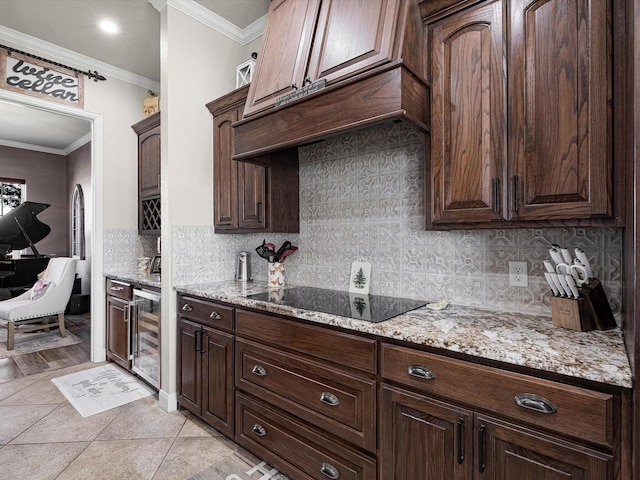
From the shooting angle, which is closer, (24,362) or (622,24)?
(622,24)

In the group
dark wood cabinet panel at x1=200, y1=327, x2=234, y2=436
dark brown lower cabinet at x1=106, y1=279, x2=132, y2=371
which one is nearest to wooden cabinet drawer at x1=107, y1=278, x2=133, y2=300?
dark brown lower cabinet at x1=106, y1=279, x2=132, y2=371

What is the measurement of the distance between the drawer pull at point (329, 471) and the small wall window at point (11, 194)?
292 inches

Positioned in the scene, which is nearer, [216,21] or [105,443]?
[105,443]

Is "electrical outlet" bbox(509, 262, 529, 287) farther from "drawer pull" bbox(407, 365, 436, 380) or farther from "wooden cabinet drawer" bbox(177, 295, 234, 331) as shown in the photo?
"wooden cabinet drawer" bbox(177, 295, 234, 331)

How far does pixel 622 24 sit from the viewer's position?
1.13 m

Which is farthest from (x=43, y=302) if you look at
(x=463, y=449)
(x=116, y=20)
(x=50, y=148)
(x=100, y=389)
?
(x=463, y=449)

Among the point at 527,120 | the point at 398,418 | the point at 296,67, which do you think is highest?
the point at 296,67

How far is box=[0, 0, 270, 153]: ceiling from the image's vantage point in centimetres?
269

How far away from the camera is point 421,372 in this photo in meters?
1.31

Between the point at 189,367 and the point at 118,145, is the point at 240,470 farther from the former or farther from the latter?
the point at 118,145

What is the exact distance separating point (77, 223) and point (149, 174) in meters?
3.73

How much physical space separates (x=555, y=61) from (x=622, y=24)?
0.63 feet

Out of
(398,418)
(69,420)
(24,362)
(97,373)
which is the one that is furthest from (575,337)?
(24,362)

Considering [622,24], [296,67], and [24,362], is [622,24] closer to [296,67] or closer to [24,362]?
[296,67]
